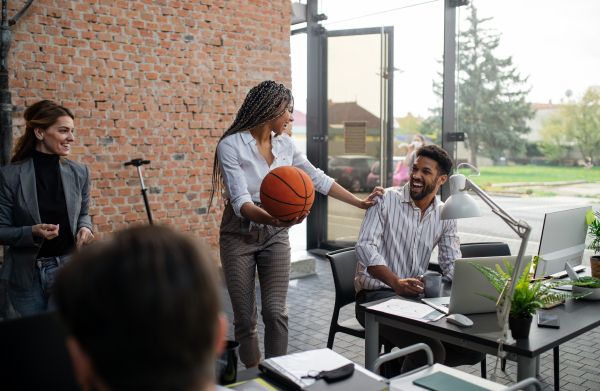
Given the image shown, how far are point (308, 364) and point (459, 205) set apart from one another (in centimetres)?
107

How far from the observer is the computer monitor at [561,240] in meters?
2.57

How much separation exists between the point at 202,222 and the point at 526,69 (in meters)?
4.05

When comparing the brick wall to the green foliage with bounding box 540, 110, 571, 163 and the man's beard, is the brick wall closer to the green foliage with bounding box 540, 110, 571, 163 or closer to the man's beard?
the man's beard

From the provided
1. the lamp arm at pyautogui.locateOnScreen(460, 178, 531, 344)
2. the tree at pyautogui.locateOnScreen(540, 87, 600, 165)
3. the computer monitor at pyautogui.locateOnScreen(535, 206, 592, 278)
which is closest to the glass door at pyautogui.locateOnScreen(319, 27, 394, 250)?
the tree at pyautogui.locateOnScreen(540, 87, 600, 165)

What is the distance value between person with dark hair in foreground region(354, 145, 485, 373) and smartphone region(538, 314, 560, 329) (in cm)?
82

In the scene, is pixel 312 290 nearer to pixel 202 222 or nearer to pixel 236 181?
pixel 202 222

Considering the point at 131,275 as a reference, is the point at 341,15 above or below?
above

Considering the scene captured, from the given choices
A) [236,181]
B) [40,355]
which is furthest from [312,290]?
[40,355]

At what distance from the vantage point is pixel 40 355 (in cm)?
145

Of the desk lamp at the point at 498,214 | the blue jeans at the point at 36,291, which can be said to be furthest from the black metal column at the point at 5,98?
the desk lamp at the point at 498,214

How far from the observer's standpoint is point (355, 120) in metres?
7.08

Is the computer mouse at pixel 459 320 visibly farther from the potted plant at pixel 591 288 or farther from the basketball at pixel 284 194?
the basketball at pixel 284 194

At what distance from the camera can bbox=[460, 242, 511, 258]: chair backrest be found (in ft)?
11.4

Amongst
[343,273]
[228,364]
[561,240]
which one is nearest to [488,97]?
[561,240]
